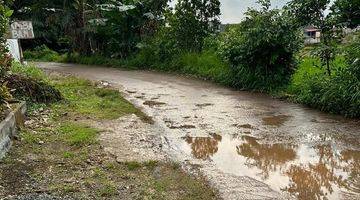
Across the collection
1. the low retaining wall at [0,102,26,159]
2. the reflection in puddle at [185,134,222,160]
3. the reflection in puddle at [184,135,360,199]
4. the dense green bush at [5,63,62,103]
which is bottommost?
the reflection in puddle at [184,135,360,199]

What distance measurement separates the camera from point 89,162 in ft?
20.2

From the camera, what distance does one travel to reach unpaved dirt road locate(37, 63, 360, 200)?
5617 mm

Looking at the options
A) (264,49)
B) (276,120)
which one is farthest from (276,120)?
(264,49)

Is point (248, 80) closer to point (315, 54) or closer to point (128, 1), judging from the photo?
point (315, 54)

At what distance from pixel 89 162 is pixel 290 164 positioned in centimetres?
281

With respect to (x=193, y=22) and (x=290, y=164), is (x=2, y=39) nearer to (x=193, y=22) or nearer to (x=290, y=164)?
(x=290, y=164)

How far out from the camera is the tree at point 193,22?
1758 cm

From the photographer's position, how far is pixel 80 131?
765cm

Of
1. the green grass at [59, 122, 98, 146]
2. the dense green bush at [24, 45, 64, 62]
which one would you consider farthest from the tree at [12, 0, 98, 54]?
the green grass at [59, 122, 98, 146]

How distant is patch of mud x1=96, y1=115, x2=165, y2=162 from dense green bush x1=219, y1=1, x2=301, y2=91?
5.00 m

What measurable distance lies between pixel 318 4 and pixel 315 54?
1.27 metres

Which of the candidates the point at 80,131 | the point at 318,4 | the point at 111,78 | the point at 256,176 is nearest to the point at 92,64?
the point at 111,78

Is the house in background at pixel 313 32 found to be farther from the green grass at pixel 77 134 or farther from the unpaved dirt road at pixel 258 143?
the green grass at pixel 77 134

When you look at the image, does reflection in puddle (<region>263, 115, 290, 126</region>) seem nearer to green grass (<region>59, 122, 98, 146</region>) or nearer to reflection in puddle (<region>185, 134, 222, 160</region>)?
reflection in puddle (<region>185, 134, 222, 160</region>)
